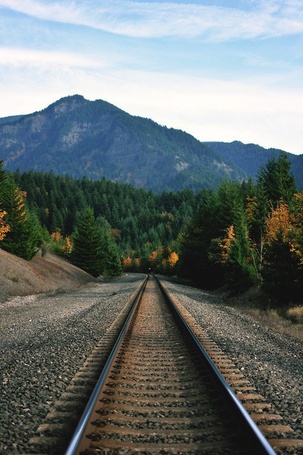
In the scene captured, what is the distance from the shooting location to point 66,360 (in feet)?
29.1

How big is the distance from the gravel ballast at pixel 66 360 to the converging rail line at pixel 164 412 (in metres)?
0.72

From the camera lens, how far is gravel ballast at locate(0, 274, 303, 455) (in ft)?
18.2

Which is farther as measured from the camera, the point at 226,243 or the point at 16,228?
the point at 16,228

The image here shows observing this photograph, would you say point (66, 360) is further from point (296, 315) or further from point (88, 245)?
point (88, 245)

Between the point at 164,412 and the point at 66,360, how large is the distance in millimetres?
3873

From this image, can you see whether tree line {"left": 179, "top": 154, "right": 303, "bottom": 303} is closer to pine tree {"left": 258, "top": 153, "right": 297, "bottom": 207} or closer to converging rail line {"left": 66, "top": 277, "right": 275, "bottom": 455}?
pine tree {"left": 258, "top": 153, "right": 297, "bottom": 207}

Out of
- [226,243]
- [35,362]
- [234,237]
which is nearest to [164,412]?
[35,362]

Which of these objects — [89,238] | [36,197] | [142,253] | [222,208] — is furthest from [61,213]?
[222,208]

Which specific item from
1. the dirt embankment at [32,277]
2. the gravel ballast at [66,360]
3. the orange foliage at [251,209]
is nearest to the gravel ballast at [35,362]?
the gravel ballast at [66,360]

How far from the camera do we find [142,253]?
16262 centimetres

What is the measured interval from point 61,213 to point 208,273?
152 metres

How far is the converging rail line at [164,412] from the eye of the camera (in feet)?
14.5

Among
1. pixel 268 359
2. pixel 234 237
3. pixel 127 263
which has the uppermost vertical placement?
pixel 234 237

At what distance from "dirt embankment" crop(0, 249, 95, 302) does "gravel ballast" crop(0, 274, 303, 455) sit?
13.6m
